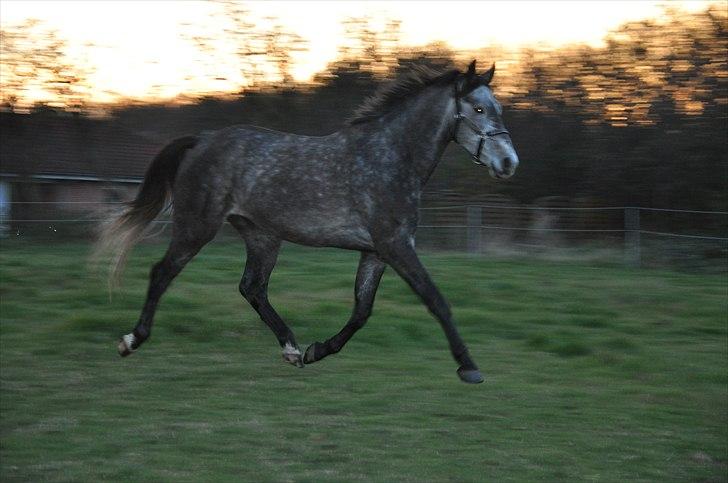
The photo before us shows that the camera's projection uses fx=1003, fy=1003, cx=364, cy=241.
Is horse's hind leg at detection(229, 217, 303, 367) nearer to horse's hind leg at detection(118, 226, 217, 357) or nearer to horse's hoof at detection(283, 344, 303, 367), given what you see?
horse's hoof at detection(283, 344, 303, 367)

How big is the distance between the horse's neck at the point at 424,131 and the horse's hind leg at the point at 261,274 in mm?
1024

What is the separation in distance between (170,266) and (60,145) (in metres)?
19.5

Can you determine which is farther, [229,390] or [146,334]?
[229,390]

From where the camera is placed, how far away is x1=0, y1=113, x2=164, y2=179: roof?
2027cm

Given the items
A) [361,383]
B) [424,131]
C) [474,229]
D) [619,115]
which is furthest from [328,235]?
[619,115]

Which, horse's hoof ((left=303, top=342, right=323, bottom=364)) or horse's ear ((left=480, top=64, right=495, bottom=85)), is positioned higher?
horse's ear ((left=480, top=64, right=495, bottom=85))

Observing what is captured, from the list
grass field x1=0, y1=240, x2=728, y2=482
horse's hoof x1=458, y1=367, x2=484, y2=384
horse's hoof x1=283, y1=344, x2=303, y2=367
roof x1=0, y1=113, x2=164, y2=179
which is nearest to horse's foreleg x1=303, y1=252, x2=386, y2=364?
horse's hoof x1=283, y1=344, x2=303, y2=367

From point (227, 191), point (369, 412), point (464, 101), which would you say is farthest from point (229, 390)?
point (464, 101)

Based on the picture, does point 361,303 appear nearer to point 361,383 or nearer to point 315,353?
point 315,353

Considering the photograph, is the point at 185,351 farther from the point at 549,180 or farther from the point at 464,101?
the point at 549,180

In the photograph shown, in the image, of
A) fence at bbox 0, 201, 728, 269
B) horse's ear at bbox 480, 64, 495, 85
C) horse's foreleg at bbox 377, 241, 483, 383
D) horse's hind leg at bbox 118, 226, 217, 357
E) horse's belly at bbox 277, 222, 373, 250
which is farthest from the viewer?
fence at bbox 0, 201, 728, 269

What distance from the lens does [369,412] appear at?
289 inches

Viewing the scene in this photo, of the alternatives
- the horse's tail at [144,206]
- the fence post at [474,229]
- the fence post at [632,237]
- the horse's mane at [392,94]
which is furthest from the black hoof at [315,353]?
the fence post at [474,229]

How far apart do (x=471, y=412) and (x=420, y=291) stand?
2.36 meters
